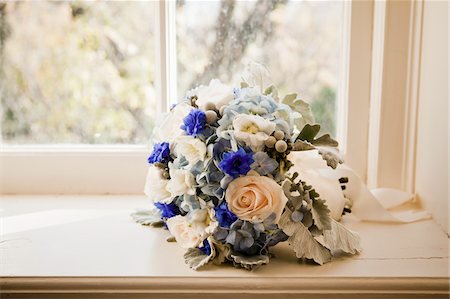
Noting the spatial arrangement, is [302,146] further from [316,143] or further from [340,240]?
[340,240]

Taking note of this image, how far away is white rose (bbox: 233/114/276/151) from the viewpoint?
0.77m

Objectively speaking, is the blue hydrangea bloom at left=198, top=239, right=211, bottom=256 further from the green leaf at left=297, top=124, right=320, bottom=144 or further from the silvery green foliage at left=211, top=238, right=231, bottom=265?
the green leaf at left=297, top=124, right=320, bottom=144

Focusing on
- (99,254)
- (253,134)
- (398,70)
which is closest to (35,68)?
(99,254)

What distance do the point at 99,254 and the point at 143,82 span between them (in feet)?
1.70

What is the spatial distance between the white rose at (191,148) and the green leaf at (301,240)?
0.16m

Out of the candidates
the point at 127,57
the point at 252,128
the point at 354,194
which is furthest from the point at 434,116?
the point at 127,57

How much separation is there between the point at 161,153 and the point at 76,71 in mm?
499

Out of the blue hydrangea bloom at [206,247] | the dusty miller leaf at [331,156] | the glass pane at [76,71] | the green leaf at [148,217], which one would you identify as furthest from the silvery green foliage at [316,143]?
the glass pane at [76,71]

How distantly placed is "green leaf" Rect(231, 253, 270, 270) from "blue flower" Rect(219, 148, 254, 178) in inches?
5.8

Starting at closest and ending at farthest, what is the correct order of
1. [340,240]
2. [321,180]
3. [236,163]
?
1. [236,163]
2. [340,240]
3. [321,180]

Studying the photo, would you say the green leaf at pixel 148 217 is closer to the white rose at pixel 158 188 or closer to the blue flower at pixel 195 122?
the white rose at pixel 158 188

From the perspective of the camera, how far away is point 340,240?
85cm

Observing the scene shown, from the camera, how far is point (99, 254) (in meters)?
0.88

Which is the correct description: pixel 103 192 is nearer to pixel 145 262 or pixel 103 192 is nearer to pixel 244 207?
pixel 145 262
